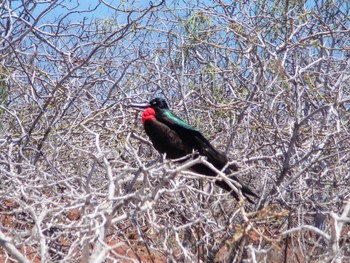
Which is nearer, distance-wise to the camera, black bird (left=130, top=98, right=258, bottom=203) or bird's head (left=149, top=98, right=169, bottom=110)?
black bird (left=130, top=98, right=258, bottom=203)

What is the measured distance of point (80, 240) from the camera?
7.82ft

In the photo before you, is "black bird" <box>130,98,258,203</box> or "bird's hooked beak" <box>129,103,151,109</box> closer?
"black bird" <box>130,98,258,203</box>

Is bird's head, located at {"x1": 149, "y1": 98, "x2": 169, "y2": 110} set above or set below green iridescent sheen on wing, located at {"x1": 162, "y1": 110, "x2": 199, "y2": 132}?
above

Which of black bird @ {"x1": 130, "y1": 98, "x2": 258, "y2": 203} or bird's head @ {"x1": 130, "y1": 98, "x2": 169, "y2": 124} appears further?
bird's head @ {"x1": 130, "y1": 98, "x2": 169, "y2": 124}

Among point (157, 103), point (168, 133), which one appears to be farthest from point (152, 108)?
point (168, 133)

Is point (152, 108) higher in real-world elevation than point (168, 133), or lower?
higher

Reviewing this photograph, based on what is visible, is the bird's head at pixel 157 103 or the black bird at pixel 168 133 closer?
the black bird at pixel 168 133

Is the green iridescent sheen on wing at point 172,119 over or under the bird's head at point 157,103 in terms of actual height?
under

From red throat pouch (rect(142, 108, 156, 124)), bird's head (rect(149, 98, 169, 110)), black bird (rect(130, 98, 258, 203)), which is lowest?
black bird (rect(130, 98, 258, 203))

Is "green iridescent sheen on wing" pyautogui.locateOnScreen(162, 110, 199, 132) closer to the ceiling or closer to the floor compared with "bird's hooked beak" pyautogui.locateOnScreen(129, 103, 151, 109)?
closer to the floor

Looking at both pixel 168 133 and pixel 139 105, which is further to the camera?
pixel 139 105

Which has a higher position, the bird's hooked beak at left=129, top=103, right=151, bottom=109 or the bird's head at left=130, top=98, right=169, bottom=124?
the bird's hooked beak at left=129, top=103, right=151, bottom=109

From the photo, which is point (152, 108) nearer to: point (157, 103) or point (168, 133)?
point (157, 103)

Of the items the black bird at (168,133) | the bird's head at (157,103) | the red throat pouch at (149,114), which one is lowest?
the black bird at (168,133)
